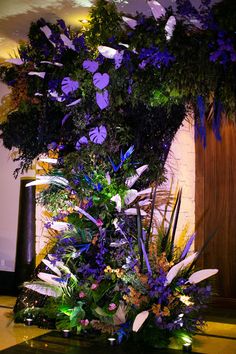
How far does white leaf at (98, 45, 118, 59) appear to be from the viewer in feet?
9.98

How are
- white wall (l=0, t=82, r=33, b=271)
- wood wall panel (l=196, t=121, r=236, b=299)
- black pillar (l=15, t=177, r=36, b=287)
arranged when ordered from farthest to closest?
white wall (l=0, t=82, r=33, b=271) < black pillar (l=15, t=177, r=36, b=287) < wood wall panel (l=196, t=121, r=236, b=299)

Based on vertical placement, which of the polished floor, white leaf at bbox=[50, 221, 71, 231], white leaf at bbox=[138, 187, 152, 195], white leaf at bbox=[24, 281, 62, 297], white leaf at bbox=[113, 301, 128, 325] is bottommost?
the polished floor

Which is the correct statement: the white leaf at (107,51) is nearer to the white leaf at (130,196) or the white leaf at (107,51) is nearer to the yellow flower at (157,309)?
the white leaf at (130,196)

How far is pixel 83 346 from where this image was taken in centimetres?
343

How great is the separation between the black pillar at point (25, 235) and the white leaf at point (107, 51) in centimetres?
254

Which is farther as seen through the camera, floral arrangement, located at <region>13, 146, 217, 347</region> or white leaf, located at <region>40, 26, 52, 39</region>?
white leaf, located at <region>40, 26, 52, 39</region>

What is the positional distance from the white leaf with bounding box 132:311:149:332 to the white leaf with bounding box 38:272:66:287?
2.54 ft

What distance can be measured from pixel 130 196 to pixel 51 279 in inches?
38.4

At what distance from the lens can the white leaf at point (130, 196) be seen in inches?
143

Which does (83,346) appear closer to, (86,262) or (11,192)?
(86,262)

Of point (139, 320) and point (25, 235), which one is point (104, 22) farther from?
point (25, 235)

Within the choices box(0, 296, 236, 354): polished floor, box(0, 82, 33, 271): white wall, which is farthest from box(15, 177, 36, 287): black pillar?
box(0, 296, 236, 354): polished floor

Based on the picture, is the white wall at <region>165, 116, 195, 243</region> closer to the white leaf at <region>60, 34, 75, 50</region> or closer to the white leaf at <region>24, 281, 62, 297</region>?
the white leaf at <region>24, 281, 62, 297</region>

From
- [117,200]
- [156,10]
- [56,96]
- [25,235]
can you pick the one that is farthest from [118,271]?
[25,235]
